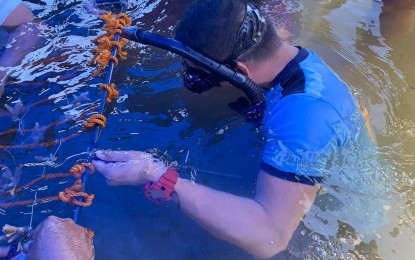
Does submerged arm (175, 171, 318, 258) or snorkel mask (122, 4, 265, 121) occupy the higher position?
snorkel mask (122, 4, 265, 121)

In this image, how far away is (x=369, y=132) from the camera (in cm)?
254

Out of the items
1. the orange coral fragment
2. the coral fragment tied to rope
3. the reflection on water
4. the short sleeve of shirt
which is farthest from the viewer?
the orange coral fragment

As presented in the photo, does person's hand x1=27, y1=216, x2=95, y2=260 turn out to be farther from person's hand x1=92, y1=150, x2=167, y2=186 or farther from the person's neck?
the person's neck

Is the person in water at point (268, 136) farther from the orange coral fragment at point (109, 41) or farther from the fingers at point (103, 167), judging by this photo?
the orange coral fragment at point (109, 41)

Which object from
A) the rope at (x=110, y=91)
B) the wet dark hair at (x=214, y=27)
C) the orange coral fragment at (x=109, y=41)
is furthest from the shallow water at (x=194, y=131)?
the wet dark hair at (x=214, y=27)

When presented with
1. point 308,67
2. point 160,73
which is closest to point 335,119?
point 308,67

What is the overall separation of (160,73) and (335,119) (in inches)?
66.8

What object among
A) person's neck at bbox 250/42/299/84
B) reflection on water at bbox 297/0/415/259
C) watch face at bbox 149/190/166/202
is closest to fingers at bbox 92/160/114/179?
watch face at bbox 149/190/166/202

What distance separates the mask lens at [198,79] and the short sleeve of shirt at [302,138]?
42 centimetres

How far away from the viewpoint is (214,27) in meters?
2.15

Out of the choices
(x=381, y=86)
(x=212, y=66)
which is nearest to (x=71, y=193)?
(x=212, y=66)

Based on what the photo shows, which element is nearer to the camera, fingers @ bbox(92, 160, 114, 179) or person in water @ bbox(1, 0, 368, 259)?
person in water @ bbox(1, 0, 368, 259)

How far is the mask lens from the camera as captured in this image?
2.35 meters

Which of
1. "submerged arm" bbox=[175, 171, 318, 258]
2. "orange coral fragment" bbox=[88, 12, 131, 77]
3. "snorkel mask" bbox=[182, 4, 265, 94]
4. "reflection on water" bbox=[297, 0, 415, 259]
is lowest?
"reflection on water" bbox=[297, 0, 415, 259]
